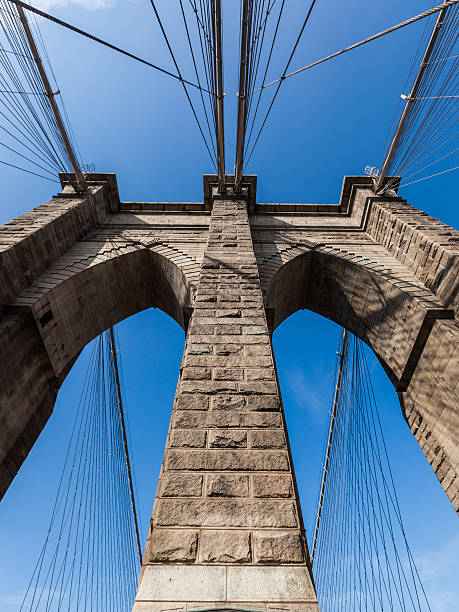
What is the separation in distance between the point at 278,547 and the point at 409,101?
9.17 metres

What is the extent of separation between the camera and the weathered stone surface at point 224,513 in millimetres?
1834

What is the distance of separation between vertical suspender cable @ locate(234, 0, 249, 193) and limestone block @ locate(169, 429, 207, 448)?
5.63m

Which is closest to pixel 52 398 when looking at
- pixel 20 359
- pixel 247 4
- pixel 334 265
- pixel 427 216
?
pixel 20 359

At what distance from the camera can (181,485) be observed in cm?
201

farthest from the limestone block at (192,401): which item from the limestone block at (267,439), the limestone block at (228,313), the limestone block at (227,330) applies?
the limestone block at (228,313)

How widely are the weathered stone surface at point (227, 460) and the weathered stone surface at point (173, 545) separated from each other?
39cm

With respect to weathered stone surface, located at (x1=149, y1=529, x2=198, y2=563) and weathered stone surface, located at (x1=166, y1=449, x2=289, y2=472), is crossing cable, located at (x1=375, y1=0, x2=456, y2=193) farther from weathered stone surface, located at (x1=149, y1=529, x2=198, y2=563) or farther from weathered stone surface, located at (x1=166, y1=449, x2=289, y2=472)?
weathered stone surface, located at (x1=149, y1=529, x2=198, y2=563)

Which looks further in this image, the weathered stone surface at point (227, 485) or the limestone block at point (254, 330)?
the limestone block at point (254, 330)

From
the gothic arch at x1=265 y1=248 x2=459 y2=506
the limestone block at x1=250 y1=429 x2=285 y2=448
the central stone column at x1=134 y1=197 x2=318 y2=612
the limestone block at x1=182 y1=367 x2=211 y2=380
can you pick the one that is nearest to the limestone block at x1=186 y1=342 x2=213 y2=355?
the central stone column at x1=134 y1=197 x2=318 y2=612

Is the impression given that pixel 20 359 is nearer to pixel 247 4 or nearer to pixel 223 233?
pixel 223 233

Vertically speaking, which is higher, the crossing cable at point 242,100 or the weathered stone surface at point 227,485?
the crossing cable at point 242,100

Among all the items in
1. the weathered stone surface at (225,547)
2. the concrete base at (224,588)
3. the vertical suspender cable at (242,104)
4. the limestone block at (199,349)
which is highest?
the vertical suspender cable at (242,104)

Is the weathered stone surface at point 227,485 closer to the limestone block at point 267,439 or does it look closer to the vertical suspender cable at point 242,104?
the limestone block at point 267,439

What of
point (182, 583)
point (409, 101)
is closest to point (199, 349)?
point (182, 583)
